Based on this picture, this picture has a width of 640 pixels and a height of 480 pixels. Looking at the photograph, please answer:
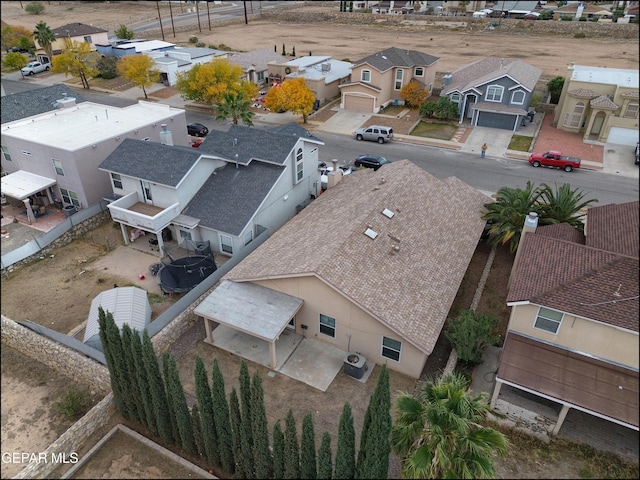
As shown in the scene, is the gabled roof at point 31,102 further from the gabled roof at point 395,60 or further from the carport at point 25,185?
the gabled roof at point 395,60


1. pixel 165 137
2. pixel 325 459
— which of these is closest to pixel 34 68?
pixel 165 137

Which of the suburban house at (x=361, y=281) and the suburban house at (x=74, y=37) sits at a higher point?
the suburban house at (x=74, y=37)

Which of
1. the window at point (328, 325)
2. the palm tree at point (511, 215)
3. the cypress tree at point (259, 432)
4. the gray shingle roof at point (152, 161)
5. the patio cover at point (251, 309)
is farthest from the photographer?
the gray shingle roof at point (152, 161)

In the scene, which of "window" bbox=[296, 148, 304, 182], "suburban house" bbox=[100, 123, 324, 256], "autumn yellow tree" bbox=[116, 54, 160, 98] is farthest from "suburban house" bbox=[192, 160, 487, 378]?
"autumn yellow tree" bbox=[116, 54, 160, 98]

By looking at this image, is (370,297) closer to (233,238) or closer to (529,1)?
(233,238)

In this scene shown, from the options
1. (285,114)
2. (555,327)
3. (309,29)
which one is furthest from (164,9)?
(309,29)

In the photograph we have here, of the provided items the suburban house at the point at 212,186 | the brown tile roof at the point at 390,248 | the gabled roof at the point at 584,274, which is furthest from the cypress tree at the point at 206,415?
the suburban house at the point at 212,186

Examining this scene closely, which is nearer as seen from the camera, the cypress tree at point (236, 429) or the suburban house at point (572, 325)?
the suburban house at point (572, 325)
